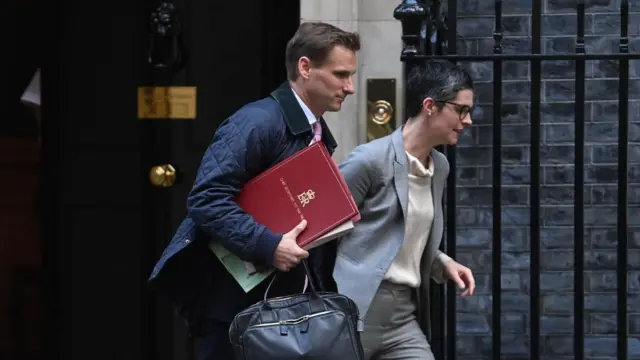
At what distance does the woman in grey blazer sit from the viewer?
3988mm

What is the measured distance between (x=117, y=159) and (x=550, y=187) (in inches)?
80.0

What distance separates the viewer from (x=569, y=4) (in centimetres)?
536

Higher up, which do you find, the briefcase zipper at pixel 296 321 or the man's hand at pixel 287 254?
the man's hand at pixel 287 254

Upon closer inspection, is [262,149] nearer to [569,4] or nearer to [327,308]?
[327,308]

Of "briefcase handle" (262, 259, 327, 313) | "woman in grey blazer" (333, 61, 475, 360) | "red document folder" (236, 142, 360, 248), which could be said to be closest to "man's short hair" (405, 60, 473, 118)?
"woman in grey blazer" (333, 61, 475, 360)

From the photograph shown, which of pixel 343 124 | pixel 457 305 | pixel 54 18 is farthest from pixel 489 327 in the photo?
pixel 54 18

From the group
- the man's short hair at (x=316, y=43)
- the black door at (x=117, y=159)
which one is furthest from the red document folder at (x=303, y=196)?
the black door at (x=117, y=159)

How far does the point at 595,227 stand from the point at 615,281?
0.24 metres

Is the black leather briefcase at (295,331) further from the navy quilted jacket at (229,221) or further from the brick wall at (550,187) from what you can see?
the brick wall at (550,187)

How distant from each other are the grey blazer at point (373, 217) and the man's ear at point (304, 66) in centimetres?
46

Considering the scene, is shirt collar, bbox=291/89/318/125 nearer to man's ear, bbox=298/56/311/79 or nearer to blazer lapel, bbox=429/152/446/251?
man's ear, bbox=298/56/311/79

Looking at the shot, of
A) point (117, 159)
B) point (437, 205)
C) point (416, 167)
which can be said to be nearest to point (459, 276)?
point (437, 205)

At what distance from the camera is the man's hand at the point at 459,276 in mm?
4046

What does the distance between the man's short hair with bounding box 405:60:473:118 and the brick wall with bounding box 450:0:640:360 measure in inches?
45.9
